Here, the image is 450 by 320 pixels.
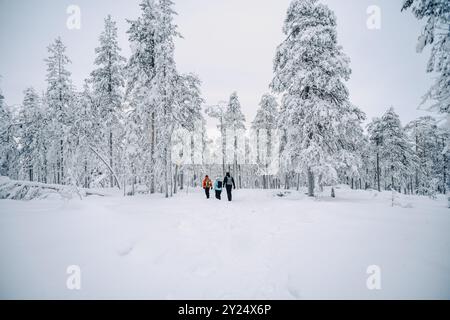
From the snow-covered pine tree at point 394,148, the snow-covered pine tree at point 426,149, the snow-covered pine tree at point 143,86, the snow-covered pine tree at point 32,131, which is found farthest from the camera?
the snow-covered pine tree at point 426,149

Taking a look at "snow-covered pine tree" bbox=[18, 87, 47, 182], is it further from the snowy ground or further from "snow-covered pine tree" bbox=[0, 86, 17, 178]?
the snowy ground

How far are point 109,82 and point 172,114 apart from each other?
9735 millimetres

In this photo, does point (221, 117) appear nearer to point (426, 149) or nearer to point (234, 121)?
point (234, 121)

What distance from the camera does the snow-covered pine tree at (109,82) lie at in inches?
791

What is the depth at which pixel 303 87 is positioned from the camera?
13.5 meters

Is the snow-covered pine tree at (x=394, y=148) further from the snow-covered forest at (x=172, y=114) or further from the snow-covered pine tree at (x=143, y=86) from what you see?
the snow-covered pine tree at (x=143, y=86)

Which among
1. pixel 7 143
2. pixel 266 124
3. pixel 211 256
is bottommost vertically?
pixel 211 256

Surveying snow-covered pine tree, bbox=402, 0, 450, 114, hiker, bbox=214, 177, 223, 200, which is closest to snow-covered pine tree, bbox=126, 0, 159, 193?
hiker, bbox=214, 177, 223, 200

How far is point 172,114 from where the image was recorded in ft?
52.3

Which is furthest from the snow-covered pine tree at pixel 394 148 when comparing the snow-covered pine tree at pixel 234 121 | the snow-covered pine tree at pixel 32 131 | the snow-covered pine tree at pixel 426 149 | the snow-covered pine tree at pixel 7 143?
the snow-covered pine tree at pixel 7 143

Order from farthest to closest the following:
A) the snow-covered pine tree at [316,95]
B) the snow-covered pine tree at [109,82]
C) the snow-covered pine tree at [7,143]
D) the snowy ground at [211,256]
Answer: the snow-covered pine tree at [7,143]
the snow-covered pine tree at [109,82]
the snow-covered pine tree at [316,95]
the snowy ground at [211,256]

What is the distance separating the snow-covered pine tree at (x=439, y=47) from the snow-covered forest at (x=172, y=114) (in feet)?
0.11

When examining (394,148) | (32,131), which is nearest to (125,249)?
(32,131)

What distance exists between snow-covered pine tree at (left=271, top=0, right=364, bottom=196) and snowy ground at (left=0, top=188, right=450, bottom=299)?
6.84 meters
